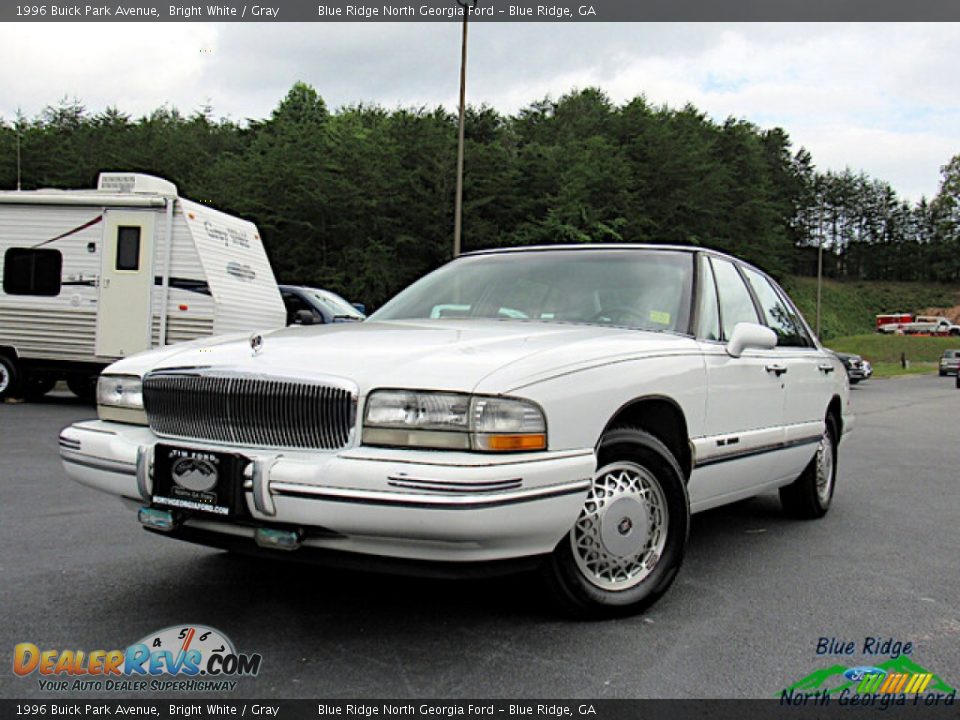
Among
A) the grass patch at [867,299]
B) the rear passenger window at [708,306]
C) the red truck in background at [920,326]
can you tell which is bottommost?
the rear passenger window at [708,306]

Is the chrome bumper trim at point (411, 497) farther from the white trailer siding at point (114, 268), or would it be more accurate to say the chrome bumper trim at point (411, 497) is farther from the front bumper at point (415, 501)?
the white trailer siding at point (114, 268)

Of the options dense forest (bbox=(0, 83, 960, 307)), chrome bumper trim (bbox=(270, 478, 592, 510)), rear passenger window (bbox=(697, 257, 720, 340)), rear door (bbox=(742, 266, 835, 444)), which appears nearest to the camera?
chrome bumper trim (bbox=(270, 478, 592, 510))

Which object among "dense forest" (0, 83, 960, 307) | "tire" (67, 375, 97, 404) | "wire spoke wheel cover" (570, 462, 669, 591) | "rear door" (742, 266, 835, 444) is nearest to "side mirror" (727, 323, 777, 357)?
"rear door" (742, 266, 835, 444)

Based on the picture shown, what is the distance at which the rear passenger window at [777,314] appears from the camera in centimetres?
533

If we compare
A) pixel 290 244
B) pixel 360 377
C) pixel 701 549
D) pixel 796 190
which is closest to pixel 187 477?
pixel 360 377

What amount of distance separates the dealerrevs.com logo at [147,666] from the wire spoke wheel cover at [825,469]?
160 inches

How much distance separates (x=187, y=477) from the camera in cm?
315

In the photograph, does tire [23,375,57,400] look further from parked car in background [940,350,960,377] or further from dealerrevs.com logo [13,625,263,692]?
parked car in background [940,350,960,377]

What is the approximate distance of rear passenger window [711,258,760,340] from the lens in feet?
15.4

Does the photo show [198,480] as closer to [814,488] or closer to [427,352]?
[427,352]

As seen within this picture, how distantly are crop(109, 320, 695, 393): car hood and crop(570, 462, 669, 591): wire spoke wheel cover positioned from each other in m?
0.50

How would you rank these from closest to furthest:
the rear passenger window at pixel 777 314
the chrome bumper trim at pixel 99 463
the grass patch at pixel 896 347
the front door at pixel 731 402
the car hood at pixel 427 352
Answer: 1. the car hood at pixel 427 352
2. the chrome bumper trim at pixel 99 463
3. the front door at pixel 731 402
4. the rear passenger window at pixel 777 314
5. the grass patch at pixel 896 347

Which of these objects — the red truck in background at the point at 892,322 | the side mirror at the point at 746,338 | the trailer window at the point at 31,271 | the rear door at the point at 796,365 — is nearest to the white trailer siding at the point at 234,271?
the trailer window at the point at 31,271

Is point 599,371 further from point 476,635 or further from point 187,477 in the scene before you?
point 187,477
